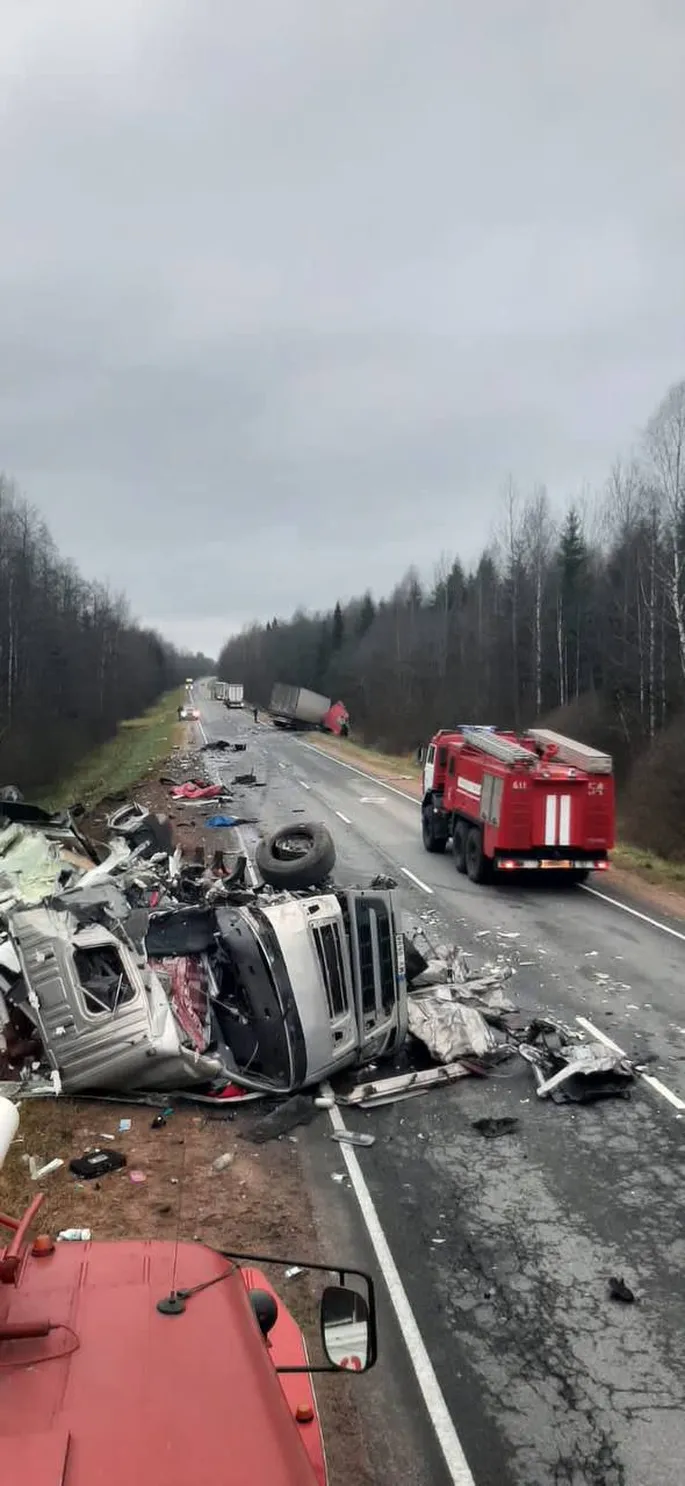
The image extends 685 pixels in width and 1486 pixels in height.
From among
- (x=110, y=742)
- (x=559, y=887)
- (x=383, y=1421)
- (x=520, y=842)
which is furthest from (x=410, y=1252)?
(x=110, y=742)

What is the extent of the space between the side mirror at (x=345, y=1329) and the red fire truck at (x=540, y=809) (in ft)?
45.3

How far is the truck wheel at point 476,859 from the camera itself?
57.2 ft

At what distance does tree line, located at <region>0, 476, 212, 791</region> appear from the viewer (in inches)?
1704

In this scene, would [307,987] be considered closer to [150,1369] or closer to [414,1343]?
[414,1343]

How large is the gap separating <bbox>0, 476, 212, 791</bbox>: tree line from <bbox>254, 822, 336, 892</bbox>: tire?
83.6 feet

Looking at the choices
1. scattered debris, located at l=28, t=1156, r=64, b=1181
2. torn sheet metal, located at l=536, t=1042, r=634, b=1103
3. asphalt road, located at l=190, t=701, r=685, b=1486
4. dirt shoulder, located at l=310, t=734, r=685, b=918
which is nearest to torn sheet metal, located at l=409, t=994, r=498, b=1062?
asphalt road, located at l=190, t=701, r=685, b=1486

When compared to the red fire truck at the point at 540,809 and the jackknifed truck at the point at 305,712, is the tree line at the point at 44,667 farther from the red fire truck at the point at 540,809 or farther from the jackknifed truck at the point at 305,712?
the red fire truck at the point at 540,809

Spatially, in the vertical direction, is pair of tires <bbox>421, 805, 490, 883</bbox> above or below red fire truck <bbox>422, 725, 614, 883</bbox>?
below

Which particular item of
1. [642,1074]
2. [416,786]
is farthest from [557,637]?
[642,1074]

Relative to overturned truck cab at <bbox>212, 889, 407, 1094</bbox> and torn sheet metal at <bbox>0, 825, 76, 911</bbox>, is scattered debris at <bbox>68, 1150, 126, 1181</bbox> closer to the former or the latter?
overturned truck cab at <bbox>212, 889, 407, 1094</bbox>

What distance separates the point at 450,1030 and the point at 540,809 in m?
7.94

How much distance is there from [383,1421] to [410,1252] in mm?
1432

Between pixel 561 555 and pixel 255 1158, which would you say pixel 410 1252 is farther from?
pixel 561 555

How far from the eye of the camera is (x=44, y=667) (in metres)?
55.8
